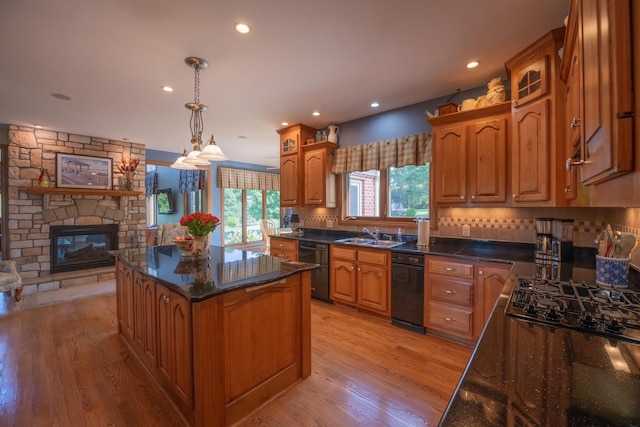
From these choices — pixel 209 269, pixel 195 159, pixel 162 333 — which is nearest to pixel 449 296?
pixel 209 269

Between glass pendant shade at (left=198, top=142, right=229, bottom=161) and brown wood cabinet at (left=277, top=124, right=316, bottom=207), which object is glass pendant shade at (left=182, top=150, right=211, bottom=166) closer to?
glass pendant shade at (left=198, top=142, right=229, bottom=161)

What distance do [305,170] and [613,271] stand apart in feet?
11.3

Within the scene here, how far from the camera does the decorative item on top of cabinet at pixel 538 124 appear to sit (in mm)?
2070

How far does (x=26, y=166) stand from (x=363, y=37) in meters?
5.36

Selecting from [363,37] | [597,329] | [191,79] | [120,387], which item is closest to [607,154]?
[597,329]

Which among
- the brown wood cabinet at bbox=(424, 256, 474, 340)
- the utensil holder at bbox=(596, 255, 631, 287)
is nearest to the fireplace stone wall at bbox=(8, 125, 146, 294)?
the brown wood cabinet at bbox=(424, 256, 474, 340)

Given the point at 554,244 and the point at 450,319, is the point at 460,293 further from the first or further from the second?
the point at 554,244

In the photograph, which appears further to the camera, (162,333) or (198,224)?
(198,224)

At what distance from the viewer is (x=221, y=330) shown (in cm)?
158

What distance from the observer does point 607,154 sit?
0.66 meters

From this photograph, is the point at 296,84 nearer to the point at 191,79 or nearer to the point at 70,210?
the point at 191,79

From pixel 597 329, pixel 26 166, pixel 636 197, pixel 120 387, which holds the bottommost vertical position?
pixel 120 387

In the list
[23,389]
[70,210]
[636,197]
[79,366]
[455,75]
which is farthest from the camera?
[70,210]

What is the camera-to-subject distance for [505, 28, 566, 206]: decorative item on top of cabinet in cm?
207
